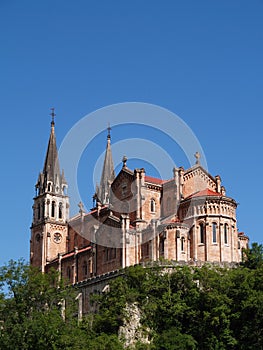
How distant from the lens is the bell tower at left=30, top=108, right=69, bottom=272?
355ft

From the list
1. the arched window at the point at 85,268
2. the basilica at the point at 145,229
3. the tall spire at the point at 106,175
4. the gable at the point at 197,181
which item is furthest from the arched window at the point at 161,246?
the tall spire at the point at 106,175

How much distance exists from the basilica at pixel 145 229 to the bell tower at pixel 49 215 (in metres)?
0.15

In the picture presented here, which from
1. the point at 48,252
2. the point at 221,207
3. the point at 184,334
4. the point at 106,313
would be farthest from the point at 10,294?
the point at 48,252

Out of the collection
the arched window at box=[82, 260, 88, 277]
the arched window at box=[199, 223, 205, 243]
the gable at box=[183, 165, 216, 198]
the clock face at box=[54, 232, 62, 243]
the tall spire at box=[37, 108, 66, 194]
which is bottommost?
the arched window at box=[82, 260, 88, 277]

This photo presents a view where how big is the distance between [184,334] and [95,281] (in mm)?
19337

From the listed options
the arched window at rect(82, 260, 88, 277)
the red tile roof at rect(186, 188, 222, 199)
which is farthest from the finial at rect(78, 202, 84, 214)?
the red tile roof at rect(186, 188, 222, 199)

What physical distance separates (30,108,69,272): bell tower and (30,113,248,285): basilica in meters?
0.15

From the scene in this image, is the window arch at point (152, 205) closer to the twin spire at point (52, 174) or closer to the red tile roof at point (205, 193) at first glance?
the red tile roof at point (205, 193)

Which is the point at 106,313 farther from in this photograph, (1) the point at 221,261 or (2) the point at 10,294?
(1) the point at 221,261

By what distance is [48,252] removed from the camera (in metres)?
108

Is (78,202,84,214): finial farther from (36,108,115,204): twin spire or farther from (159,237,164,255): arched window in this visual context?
(159,237,164,255): arched window

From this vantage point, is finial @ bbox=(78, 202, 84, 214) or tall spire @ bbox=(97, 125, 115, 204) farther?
tall spire @ bbox=(97, 125, 115, 204)

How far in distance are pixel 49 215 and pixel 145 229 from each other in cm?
2795

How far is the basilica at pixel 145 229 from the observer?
270ft
